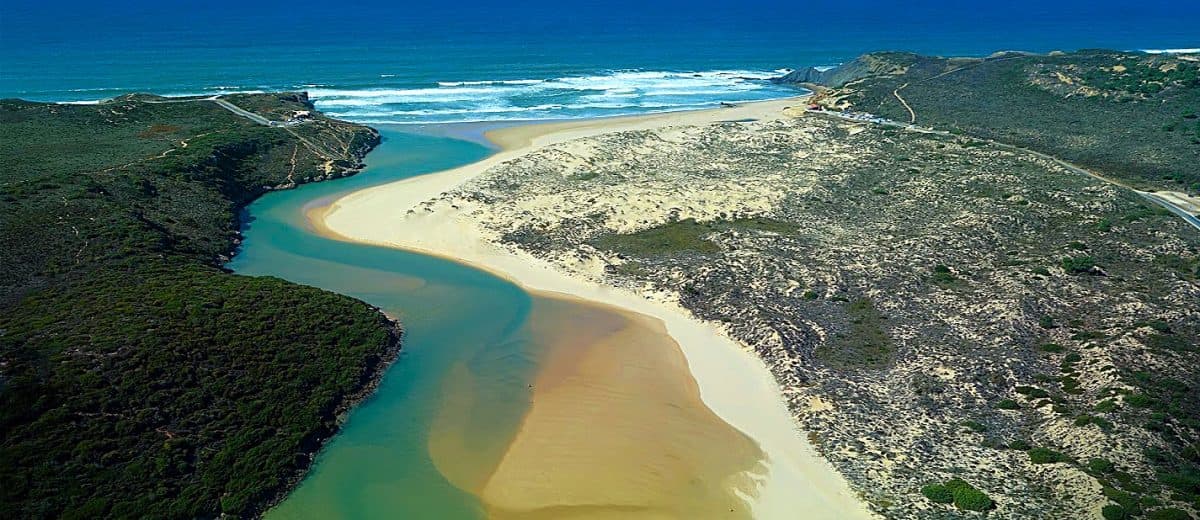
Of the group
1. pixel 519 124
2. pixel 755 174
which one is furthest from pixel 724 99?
pixel 755 174

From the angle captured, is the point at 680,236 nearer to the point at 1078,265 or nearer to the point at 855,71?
the point at 1078,265

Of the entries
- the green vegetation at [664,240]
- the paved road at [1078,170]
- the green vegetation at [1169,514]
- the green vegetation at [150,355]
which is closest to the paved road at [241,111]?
the green vegetation at [150,355]

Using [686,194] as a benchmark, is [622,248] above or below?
below

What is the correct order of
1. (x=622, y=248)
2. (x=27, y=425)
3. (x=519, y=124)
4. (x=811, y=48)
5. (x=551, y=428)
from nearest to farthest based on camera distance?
1. (x=27, y=425)
2. (x=551, y=428)
3. (x=622, y=248)
4. (x=519, y=124)
5. (x=811, y=48)

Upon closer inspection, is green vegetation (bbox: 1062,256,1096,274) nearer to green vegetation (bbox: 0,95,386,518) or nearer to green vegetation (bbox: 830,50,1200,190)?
green vegetation (bbox: 830,50,1200,190)

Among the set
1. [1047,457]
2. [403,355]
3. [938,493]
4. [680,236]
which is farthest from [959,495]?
[680,236]

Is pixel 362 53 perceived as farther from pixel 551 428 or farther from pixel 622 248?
pixel 551 428

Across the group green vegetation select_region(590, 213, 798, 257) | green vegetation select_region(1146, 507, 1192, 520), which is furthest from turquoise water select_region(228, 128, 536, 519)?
green vegetation select_region(1146, 507, 1192, 520)
